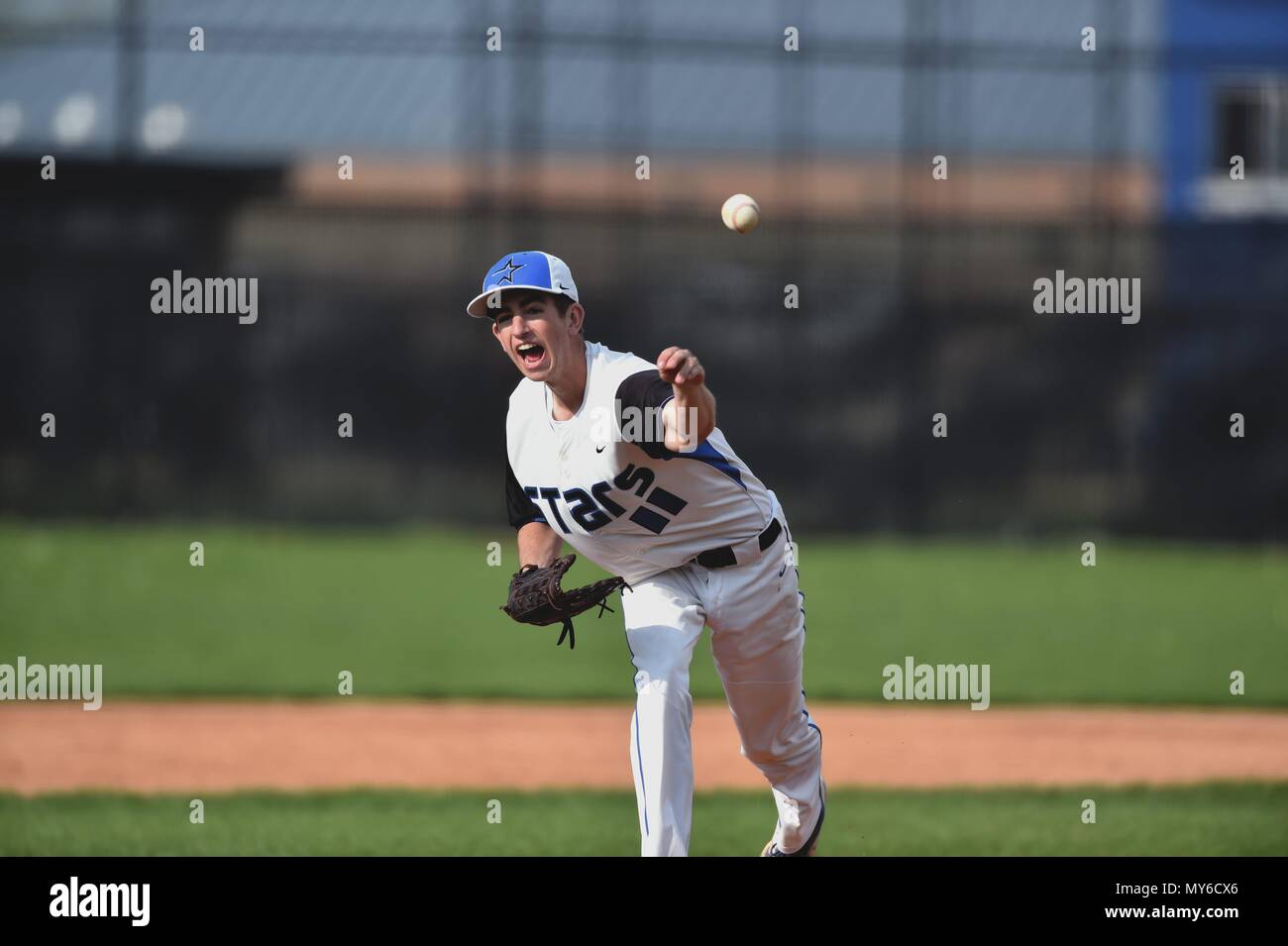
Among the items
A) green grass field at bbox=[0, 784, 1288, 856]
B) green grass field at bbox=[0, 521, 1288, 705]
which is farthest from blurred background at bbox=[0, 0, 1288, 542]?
green grass field at bbox=[0, 784, 1288, 856]

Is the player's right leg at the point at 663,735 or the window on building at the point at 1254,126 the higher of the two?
the window on building at the point at 1254,126

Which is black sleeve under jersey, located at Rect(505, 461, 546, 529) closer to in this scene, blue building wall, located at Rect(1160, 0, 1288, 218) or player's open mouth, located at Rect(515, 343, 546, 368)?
player's open mouth, located at Rect(515, 343, 546, 368)

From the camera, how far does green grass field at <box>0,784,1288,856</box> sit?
4961 mm

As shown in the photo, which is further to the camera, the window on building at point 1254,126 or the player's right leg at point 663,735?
the window on building at point 1254,126

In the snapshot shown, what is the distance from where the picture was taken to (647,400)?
3.84 metres

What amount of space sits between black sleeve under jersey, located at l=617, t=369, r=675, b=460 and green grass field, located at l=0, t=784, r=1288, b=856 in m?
1.62

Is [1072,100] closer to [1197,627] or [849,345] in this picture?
[849,345]

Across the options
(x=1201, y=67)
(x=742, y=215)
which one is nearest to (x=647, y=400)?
(x=742, y=215)

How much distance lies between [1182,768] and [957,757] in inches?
39.4

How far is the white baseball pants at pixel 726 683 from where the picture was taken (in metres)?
3.81

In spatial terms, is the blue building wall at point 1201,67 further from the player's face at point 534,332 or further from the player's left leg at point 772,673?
the player's face at point 534,332

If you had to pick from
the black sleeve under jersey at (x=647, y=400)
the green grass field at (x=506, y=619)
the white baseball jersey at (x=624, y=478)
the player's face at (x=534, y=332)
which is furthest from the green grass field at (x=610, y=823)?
the green grass field at (x=506, y=619)

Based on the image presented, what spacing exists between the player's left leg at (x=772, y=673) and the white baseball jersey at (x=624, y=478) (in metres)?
0.13

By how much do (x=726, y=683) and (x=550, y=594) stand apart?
561 mm
